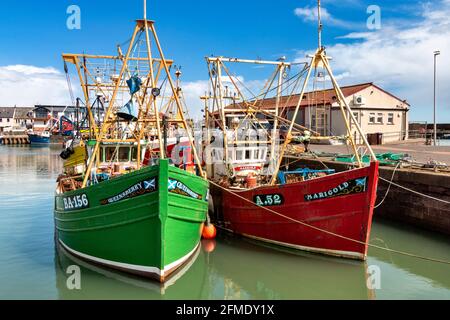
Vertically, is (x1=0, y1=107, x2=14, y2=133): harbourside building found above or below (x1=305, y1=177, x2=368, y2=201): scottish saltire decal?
above

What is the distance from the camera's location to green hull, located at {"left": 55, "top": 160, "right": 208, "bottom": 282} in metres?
8.62

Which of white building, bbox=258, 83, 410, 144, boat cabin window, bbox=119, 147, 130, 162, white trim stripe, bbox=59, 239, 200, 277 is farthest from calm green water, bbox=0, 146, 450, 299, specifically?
white building, bbox=258, 83, 410, 144

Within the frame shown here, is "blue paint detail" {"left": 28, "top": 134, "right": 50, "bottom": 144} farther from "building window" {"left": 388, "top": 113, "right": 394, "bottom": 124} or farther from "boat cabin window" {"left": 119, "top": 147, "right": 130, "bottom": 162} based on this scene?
"boat cabin window" {"left": 119, "top": 147, "right": 130, "bottom": 162}

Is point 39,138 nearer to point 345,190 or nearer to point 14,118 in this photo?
point 14,118

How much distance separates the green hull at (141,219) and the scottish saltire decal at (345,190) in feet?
10.1

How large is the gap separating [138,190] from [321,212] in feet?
16.0

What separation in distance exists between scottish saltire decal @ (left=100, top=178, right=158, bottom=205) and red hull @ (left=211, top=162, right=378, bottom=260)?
13.1 ft

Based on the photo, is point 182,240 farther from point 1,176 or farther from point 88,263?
point 1,176

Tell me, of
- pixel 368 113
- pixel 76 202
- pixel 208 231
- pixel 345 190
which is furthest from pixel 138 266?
pixel 368 113

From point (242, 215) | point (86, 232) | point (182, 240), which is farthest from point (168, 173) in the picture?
point (242, 215)

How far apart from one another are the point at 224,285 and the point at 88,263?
3.56m

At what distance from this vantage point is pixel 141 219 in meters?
8.79

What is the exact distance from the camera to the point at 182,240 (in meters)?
9.71

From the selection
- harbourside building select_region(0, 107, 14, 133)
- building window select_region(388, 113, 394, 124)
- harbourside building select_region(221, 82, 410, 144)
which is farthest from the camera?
harbourside building select_region(0, 107, 14, 133)
